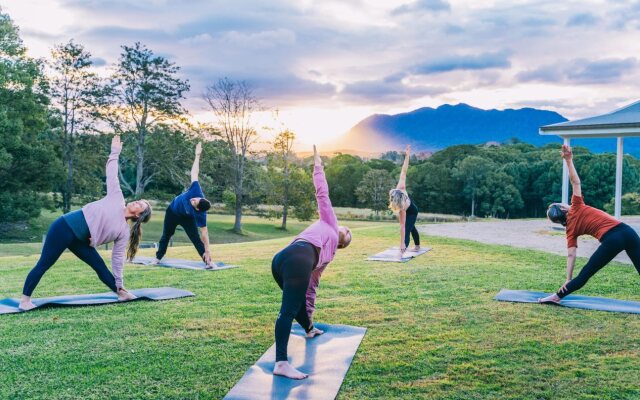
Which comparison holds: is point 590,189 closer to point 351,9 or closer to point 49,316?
point 351,9

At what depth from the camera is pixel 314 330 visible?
4395 millimetres

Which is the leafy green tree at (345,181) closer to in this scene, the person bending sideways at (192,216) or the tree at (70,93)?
the tree at (70,93)

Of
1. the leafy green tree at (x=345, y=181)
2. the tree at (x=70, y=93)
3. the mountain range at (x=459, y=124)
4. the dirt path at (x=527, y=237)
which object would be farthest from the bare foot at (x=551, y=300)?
the mountain range at (x=459, y=124)

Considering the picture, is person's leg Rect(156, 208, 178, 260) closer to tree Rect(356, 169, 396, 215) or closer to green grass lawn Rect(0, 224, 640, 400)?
green grass lawn Rect(0, 224, 640, 400)

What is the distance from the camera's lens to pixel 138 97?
28922 mm

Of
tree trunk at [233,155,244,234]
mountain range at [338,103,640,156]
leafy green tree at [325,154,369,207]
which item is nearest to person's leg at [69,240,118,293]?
tree trunk at [233,155,244,234]

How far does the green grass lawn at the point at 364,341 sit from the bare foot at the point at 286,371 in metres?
0.29

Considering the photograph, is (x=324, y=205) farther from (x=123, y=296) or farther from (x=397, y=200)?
(x=397, y=200)

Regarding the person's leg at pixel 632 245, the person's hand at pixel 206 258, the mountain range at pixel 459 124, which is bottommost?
the person's hand at pixel 206 258

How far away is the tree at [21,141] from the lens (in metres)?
22.8

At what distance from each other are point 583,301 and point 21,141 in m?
24.5

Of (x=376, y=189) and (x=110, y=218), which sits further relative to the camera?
(x=376, y=189)

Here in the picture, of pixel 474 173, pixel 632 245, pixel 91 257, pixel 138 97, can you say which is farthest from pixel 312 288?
pixel 474 173

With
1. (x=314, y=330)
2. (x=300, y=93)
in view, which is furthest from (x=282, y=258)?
(x=300, y=93)
